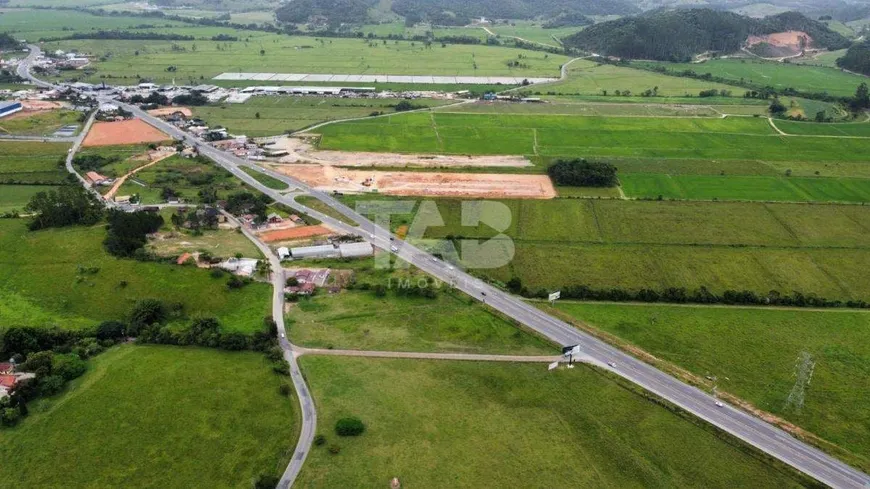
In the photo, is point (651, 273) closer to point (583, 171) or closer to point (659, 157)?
point (583, 171)

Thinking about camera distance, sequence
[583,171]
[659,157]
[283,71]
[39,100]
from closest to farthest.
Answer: [583,171], [659,157], [39,100], [283,71]

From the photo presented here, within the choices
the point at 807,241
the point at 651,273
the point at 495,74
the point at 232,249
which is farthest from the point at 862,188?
the point at 495,74

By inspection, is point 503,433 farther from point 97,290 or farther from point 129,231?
point 129,231

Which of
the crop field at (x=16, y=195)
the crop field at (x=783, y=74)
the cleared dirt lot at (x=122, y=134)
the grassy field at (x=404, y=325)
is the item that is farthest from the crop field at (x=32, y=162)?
the crop field at (x=783, y=74)

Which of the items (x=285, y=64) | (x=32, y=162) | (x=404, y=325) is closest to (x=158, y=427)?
(x=404, y=325)

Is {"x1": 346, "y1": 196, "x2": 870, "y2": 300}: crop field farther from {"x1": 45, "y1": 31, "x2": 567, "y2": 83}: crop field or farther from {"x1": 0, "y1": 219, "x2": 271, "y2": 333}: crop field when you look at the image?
{"x1": 45, "y1": 31, "x2": 567, "y2": 83}: crop field

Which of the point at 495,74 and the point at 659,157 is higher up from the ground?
the point at 495,74

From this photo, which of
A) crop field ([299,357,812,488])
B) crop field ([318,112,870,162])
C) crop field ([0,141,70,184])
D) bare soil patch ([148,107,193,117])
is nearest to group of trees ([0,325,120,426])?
crop field ([299,357,812,488])
